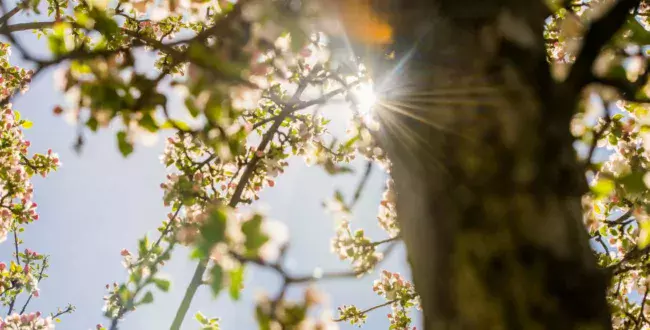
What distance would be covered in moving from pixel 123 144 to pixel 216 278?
769mm

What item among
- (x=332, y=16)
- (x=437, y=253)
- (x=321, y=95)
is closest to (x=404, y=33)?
(x=332, y=16)

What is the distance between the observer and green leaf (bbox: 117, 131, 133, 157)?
4.88ft

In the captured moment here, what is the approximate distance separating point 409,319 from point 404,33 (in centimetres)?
541

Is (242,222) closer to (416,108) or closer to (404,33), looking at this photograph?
(416,108)

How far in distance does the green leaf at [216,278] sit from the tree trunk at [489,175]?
0.45m

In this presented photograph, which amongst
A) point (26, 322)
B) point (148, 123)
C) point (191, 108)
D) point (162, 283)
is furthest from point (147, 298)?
point (26, 322)

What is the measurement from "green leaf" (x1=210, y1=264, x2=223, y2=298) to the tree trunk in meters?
0.45

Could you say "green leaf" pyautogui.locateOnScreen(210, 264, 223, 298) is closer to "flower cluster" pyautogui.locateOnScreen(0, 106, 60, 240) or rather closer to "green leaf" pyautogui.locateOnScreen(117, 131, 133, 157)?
"green leaf" pyautogui.locateOnScreen(117, 131, 133, 157)

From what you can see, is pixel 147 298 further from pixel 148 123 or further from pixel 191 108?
pixel 191 108

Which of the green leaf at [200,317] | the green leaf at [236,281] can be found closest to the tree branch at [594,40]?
the green leaf at [236,281]

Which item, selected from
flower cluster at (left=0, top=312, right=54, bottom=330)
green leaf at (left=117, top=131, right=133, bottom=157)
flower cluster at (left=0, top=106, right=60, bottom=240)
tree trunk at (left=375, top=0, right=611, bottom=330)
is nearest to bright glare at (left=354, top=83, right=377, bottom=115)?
tree trunk at (left=375, top=0, right=611, bottom=330)

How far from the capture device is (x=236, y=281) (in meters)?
0.98

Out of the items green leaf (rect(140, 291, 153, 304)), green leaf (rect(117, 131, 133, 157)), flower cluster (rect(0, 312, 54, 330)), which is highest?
flower cluster (rect(0, 312, 54, 330))

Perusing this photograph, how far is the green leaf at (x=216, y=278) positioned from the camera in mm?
984
